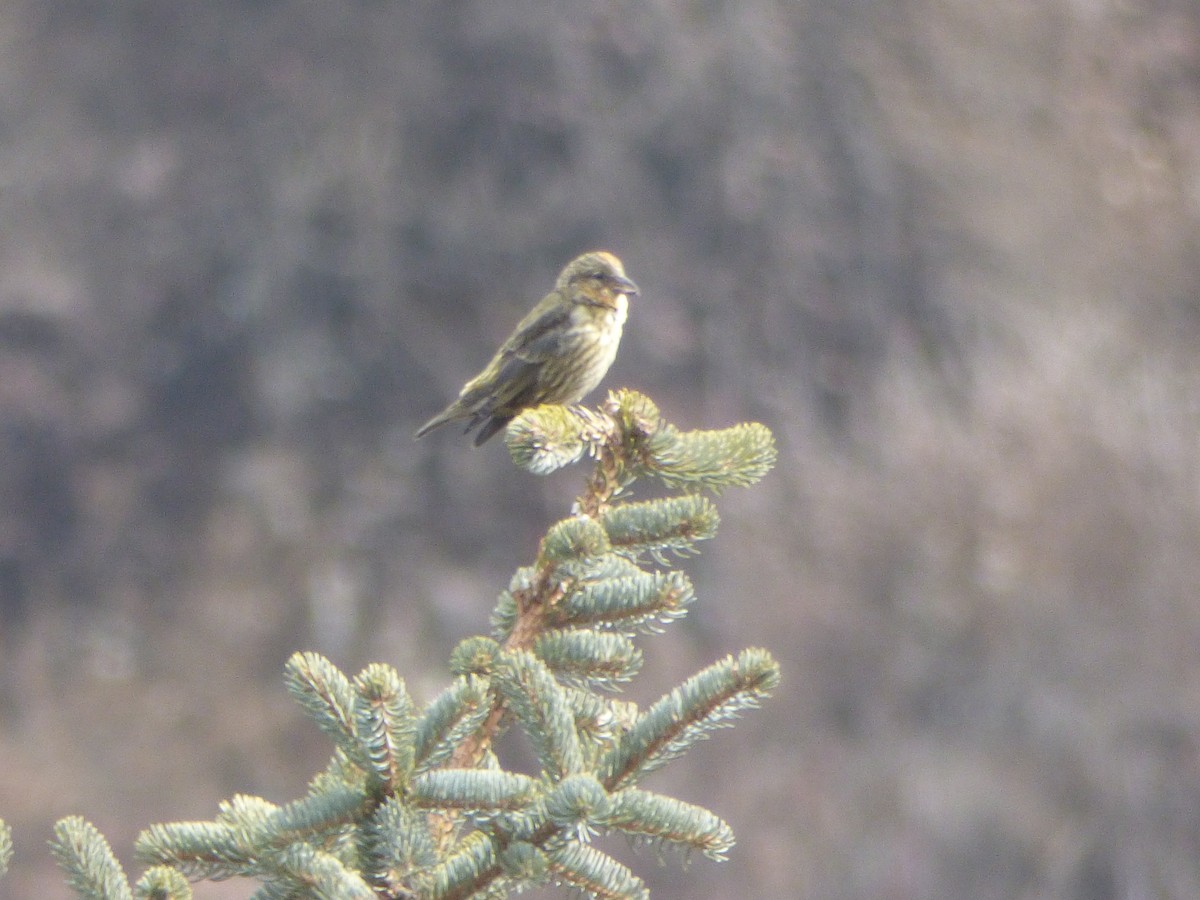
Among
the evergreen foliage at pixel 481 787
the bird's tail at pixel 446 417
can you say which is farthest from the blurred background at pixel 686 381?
the evergreen foliage at pixel 481 787

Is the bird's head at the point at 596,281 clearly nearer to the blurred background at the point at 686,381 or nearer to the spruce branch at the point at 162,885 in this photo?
the spruce branch at the point at 162,885

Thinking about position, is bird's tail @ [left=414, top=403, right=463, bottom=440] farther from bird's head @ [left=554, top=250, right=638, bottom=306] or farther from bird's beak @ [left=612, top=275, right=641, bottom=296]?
bird's beak @ [left=612, top=275, right=641, bottom=296]

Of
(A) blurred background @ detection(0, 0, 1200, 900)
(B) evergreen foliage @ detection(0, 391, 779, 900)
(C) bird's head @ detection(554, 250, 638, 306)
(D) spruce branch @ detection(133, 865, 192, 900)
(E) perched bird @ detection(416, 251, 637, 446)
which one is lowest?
(D) spruce branch @ detection(133, 865, 192, 900)

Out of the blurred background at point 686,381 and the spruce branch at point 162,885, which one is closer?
the spruce branch at point 162,885

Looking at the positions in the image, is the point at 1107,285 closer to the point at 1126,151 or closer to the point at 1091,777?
the point at 1126,151

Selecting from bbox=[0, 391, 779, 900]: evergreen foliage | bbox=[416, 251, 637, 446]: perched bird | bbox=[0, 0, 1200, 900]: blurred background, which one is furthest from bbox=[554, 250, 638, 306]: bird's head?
bbox=[0, 0, 1200, 900]: blurred background

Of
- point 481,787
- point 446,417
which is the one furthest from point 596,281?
point 481,787

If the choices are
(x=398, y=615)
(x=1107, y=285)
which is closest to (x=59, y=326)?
(x=398, y=615)
